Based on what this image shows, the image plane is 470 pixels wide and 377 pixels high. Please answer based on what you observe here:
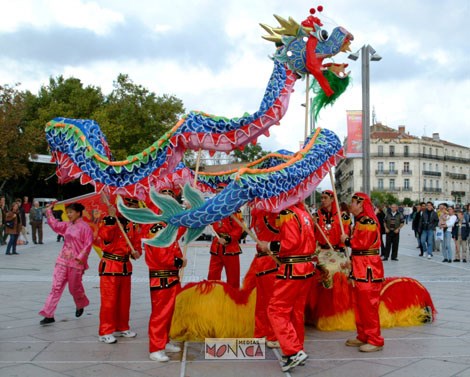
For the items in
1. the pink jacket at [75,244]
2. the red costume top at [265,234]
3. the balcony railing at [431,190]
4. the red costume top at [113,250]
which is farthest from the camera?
the balcony railing at [431,190]

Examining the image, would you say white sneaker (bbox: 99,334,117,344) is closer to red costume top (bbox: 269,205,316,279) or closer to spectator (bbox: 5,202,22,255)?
red costume top (bbox: 269,205,316,279)

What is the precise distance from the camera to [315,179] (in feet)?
17.0

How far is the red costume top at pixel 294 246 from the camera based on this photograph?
15.4 feet

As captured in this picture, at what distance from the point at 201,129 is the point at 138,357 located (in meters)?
2.44

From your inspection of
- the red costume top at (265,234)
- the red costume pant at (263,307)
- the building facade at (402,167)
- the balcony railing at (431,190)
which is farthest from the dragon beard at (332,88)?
the balcony railing at (431,190)

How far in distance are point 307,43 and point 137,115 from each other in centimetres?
2504

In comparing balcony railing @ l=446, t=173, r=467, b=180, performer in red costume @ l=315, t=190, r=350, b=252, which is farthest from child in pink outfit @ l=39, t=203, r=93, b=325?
balcony railing @ l=446, t=173, r=467, b=180

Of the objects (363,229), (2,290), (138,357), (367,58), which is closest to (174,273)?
(138,357)

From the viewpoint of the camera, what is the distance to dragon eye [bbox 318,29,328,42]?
5.64 metres

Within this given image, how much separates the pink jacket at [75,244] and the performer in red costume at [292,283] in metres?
2.76

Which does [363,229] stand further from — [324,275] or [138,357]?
[138,357]

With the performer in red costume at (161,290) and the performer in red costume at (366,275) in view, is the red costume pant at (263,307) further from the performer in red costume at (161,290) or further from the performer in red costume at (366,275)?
the performer in red costume at (161,290)

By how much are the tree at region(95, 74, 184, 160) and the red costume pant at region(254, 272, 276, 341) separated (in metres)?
24.0

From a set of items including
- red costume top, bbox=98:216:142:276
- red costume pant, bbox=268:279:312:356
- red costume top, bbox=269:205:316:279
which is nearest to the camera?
red costume pant, bbox=268:279:312:356
